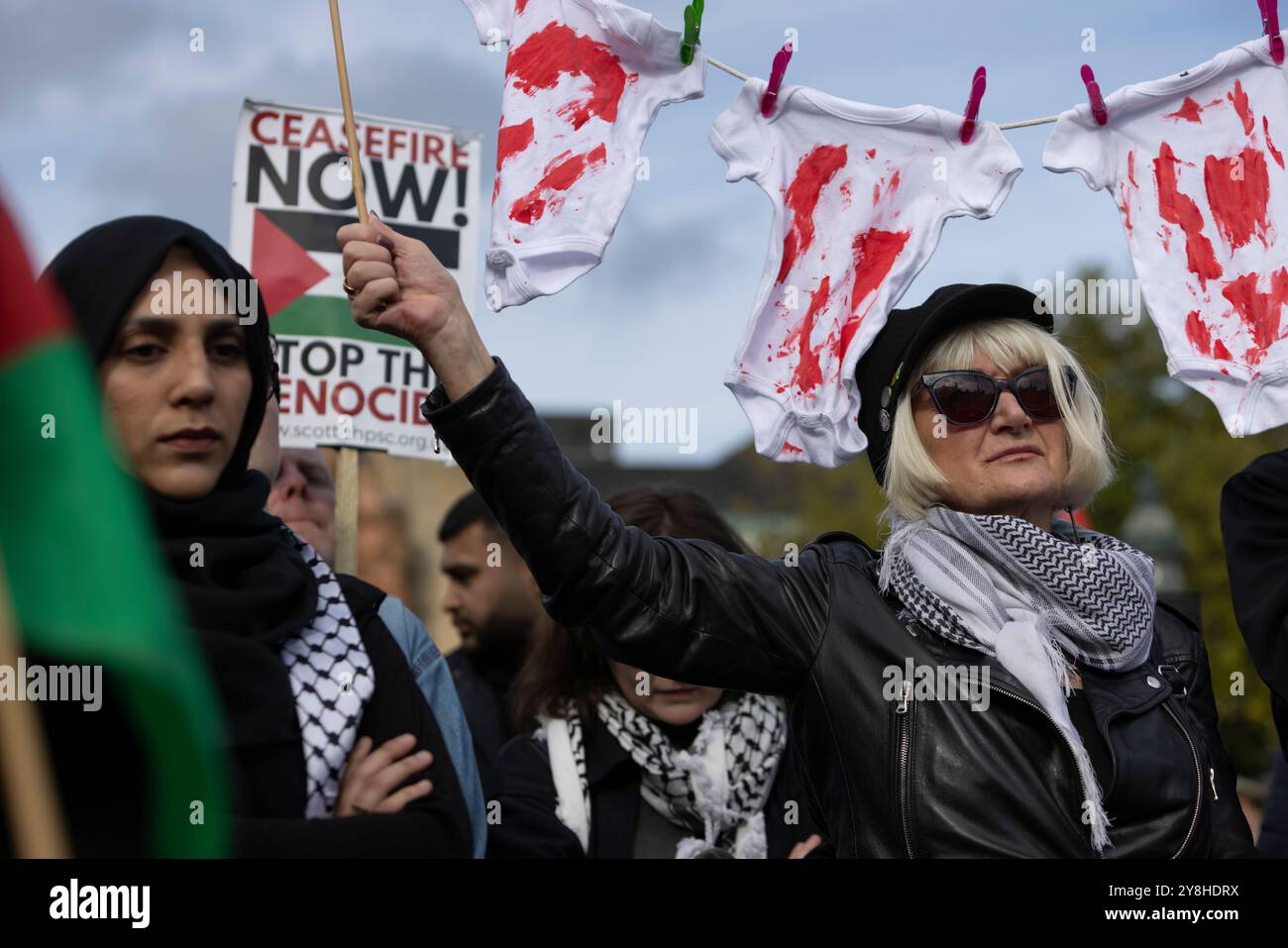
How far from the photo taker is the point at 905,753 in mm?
2449

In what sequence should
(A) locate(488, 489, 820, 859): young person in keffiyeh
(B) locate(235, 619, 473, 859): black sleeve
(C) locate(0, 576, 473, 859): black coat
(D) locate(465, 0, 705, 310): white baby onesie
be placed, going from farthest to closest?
(A) locate(488, 489, 820, 859): young person in keffiyeh < (D) locate(465, 0, 705, 310): white baby onesie < (B) locate(235, 619, 473, 859): black sleeve < (C) locate(0, 576, 473, 859): black coat

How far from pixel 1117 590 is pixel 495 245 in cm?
131

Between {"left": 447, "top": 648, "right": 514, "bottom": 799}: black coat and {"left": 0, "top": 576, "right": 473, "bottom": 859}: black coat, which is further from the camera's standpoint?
{"left": 447, "top": 648, "right": 514, "bottom": 799}: black coat

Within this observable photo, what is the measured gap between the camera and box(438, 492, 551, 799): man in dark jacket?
172 inches

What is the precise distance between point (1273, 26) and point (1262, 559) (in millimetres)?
1239

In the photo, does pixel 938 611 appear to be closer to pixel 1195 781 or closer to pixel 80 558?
pixel 1195 781

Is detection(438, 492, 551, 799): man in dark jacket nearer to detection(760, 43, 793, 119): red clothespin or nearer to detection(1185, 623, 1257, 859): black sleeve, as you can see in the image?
detection(760, 43, 793, 119): red clothespin

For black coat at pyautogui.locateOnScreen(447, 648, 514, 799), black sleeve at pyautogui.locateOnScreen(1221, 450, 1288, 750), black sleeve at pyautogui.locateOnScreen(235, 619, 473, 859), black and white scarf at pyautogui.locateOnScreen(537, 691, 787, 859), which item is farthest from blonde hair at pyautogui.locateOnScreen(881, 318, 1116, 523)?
black coat at pyautogui.locateOnScreen(447, 648, 514, 799)

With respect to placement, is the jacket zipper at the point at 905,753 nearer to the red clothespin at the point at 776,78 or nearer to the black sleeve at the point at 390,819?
the black sleeve at the point at 390,819

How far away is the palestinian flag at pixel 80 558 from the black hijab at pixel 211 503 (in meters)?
0.95

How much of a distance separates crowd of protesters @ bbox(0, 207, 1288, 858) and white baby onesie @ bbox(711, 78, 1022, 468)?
197 millimetres

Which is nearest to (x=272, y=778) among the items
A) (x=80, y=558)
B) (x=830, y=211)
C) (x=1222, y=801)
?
(x=80, y=558)

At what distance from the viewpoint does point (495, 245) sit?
2908mm
